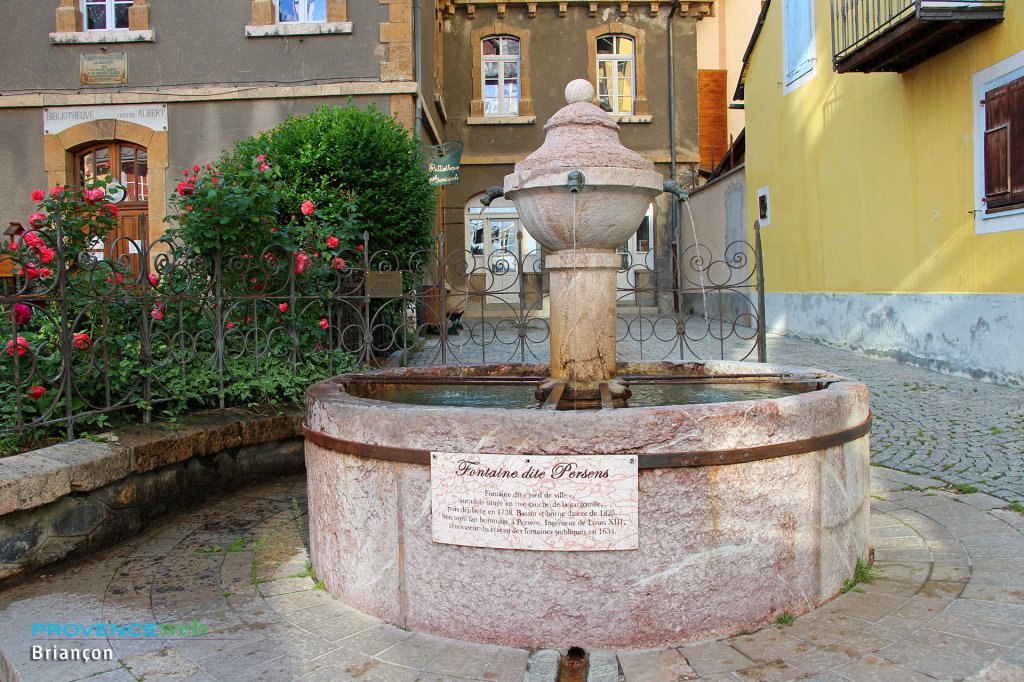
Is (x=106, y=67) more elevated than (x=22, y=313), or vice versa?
(x=106, y=67)

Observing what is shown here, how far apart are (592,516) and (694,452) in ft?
1.42

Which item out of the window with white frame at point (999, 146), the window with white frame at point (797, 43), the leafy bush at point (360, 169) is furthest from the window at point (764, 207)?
the leafy bush at point (360, 169)

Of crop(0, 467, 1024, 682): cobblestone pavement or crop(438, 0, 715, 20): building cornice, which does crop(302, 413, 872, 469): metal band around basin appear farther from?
crop(438, 0, 715, 20): building cornice

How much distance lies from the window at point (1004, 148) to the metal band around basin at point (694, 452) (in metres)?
6.18

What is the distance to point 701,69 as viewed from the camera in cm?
2475

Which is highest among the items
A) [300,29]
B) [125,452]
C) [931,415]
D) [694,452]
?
[300,29]

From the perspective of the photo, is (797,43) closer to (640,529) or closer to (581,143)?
(581,143)

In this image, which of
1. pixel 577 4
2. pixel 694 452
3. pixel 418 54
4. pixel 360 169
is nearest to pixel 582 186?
pixel 694 452

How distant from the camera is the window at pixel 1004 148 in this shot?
832 centimetres

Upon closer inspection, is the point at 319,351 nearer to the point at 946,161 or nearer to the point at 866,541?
the point at 866,541

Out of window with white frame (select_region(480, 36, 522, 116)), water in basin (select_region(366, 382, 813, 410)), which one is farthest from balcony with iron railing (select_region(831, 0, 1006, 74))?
window with white frame (select_region(480, 36, 522, 116))

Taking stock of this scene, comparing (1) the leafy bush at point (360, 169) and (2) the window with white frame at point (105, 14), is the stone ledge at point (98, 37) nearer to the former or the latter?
(2) the window with white frame at point (105, 14)

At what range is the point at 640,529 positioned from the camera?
3051 mm

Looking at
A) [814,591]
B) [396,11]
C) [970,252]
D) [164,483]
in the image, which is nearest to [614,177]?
[814,591]
